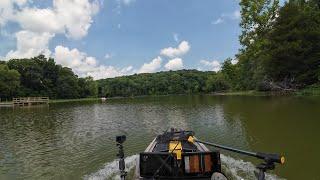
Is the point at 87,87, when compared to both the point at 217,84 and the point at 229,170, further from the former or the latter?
the point at 229,170

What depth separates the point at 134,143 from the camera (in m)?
20.9

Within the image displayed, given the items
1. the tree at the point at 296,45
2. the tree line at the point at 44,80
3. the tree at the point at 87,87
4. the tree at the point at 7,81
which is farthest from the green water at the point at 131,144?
the tree at the point at 87,87

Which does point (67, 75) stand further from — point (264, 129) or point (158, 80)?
point (264, 129)

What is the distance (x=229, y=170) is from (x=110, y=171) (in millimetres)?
5172

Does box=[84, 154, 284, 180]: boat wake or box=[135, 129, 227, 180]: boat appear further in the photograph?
box=[84, 154, 284, 180]: boat wake

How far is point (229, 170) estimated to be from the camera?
13.5 metres

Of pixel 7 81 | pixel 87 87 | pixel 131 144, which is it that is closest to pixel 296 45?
pixel 131 144

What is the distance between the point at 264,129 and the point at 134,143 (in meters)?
9.35

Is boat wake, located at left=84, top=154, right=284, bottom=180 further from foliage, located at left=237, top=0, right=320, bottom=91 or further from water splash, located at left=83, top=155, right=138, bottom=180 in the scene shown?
foliage, located at left=237, top=0, right=320, bottom=91

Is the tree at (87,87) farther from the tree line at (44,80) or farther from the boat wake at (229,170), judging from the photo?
the boat wake at (229,170)

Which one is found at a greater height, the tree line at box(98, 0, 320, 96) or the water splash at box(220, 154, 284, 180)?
the tree line at box(98, 0, 320, 96)

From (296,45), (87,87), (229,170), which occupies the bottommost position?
(229,170)

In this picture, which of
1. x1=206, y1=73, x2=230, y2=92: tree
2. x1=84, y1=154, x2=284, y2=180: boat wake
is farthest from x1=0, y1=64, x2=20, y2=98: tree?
x1=84, y1=154, x2=284, y2=180: boat wake

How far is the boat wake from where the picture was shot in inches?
496
